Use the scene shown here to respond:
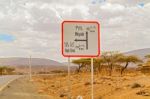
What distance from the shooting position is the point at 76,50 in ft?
39.5

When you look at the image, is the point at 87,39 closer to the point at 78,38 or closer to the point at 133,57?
the point at 78,38

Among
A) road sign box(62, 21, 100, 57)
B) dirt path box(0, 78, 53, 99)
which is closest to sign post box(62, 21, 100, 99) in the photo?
road sign box(62, 21, 100, 57)

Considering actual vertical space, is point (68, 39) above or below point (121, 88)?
above

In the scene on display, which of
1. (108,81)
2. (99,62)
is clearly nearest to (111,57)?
(99,62)

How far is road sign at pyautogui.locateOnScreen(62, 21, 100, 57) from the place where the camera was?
1184cm

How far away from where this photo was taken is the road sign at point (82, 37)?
11.8 meters

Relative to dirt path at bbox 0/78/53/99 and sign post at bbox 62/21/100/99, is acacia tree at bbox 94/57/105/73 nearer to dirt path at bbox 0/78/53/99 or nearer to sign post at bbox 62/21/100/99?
dirt path at bbox 0/78/53/99

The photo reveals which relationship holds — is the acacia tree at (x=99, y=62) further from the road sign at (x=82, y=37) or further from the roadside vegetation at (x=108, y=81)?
the road sign at (x=82, y=37)

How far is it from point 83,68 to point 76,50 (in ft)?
A: 289

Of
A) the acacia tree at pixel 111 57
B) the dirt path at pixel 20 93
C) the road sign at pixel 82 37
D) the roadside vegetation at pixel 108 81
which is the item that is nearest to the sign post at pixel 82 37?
the road sign at pixel 82 37

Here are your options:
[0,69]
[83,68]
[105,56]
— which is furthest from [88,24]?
[0,69]

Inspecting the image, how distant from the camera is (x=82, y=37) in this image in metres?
11.9

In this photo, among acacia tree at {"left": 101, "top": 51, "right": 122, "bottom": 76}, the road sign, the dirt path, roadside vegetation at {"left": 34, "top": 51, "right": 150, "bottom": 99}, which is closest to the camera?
the road sign

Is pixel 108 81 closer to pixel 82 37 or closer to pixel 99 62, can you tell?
pixel 82 37
